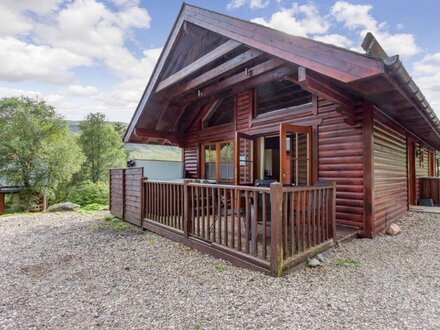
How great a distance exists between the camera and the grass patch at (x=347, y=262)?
3215mm

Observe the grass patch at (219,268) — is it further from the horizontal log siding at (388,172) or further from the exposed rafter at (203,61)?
the exposed rafter at (203,61)

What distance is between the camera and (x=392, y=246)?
159 inches

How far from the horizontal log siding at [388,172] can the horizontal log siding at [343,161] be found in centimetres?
33

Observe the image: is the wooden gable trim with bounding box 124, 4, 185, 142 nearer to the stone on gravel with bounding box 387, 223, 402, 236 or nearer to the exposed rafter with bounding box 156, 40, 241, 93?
the exposed rafter with bounding box 156, 40, 241, 93

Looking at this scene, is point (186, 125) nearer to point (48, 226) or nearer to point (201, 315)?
point (48, 226)

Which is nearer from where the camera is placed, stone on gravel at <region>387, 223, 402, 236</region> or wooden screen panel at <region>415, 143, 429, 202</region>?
stone on gravel at <region>387, 223, 402, 236</region>

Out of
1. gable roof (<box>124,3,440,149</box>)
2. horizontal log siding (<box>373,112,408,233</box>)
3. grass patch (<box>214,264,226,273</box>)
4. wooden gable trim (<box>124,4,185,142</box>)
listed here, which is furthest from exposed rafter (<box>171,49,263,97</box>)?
grass patch (<box>214,264,226,273</box>)

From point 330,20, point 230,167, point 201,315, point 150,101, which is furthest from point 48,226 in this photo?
point 330,20

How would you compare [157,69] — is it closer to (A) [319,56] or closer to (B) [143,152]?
(A) [319,56]

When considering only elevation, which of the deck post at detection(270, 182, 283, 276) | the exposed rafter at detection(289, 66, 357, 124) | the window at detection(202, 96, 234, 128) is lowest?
the deck post at detection(270, 182, 283, 276)

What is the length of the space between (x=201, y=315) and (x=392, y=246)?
362 cm

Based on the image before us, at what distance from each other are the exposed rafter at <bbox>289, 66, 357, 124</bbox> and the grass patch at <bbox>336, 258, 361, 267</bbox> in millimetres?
2418

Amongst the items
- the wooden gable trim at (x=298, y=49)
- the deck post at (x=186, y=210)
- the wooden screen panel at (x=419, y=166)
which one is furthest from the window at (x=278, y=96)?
the wooden screen panel at (x=419, y=166)

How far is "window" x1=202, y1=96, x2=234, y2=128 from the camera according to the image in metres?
7.21
